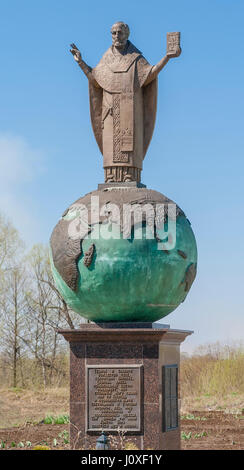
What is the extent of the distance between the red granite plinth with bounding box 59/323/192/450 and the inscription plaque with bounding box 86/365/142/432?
0.01m

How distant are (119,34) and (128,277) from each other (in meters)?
3.32

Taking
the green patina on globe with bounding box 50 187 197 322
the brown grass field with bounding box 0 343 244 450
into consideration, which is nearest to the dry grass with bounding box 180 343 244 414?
the brown grass field with bounding box 0 343 244 450

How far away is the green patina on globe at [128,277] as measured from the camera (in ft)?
29.8

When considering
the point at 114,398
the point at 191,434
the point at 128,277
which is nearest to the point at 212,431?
the point at 191,434

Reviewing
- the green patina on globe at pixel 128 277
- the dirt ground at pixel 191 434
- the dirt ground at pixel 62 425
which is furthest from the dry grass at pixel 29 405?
the green patina on globe at pixel 128 277

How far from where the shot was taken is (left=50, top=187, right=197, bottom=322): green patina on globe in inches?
358

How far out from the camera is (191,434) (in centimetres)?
1259

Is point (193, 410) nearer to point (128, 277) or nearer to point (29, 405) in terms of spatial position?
point (29, 405)

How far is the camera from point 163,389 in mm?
9273

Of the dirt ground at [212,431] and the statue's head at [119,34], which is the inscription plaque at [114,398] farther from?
the statue's head at [119,34]

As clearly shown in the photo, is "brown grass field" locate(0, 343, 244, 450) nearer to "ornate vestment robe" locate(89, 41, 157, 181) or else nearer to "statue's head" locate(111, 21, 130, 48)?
"ornate vestment robe" locate(89, 41, 157, 181)

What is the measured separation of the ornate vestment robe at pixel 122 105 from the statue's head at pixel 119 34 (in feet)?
0.39
